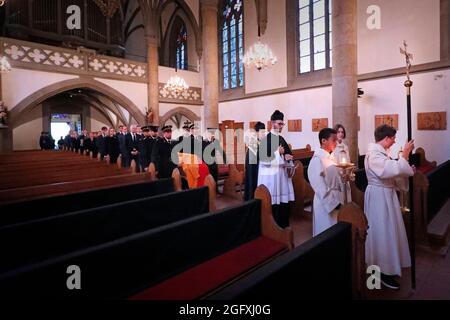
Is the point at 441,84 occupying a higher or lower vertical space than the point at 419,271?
higher

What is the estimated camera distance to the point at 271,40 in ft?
41.7

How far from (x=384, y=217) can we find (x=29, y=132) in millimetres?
17310

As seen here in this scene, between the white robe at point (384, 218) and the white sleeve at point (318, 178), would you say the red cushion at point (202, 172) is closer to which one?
the white sleeve at point (318, 178)

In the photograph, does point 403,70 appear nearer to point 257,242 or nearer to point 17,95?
point 257,242

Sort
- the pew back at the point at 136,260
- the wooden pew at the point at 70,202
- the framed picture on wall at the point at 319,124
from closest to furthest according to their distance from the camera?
1. the pew back at the point at 136,260
2. the wooden pew at the point at 70,202
3. the framed picture on wall at the point at 319,124

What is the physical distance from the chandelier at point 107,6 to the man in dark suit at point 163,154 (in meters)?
12.1

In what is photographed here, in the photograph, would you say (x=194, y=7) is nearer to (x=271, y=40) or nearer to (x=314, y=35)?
(x=271, y=40)

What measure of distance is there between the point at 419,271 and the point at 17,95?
12980 millimetres

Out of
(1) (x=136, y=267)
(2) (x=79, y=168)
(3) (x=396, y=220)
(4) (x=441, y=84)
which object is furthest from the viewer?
(4) (x=441, y=84)

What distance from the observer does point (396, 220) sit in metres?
2.99

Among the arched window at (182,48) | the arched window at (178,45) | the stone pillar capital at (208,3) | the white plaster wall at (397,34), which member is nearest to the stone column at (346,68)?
the white plaster wall at (397,34)

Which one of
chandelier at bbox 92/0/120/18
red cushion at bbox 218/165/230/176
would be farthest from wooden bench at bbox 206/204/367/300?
chandelier at bbox 92/0/120/18

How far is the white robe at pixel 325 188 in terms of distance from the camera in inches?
125

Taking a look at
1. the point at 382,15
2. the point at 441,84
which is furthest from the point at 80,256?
the point at 382,15
